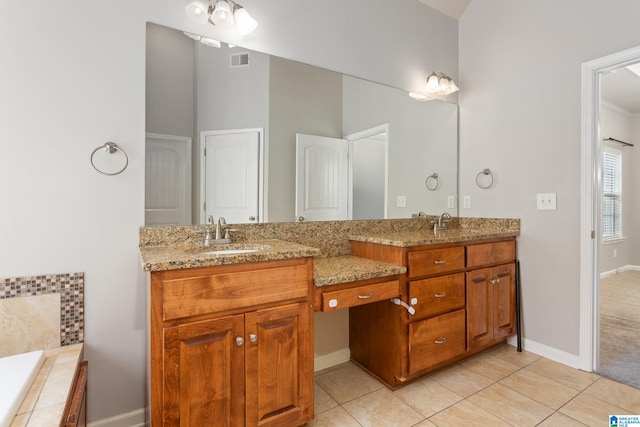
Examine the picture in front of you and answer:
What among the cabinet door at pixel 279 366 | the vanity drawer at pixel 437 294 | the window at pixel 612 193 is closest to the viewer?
the cabinet door at pixel 279 366

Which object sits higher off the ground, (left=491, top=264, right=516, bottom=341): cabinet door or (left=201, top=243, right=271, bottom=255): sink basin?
(left=201, top=243, right=271, bottom=255): sink basin

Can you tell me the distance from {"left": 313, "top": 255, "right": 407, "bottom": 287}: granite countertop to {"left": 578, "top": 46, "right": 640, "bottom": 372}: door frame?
1331 millimetres

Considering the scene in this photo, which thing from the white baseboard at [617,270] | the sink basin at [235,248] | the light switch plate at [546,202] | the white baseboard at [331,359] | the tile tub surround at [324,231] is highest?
the light switch plate at [546,202]

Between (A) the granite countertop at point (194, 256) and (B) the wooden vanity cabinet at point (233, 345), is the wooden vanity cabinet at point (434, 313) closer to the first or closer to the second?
(B) the wooden vanity cabinet at point (233, 345)

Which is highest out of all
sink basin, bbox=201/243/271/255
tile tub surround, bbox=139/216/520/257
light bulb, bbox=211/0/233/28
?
light bulb, bbox=211/0/233/28

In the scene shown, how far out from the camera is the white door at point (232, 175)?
1819 millimetres

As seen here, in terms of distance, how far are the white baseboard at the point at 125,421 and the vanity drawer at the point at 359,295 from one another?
1.08m

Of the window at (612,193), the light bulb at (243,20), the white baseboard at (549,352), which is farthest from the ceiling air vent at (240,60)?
the window at (612,193)

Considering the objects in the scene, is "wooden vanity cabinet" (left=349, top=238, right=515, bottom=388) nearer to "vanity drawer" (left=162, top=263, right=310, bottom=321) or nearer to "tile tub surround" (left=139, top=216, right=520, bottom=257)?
"tile tub surround" (left=139, top=216, right=520, bottom=257)

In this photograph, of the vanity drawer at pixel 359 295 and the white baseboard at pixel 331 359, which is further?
the white baseboard at pixel 331 359

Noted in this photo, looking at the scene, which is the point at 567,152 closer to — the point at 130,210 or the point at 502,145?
the point at 502,145

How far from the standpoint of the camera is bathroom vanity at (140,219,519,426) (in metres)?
1.24

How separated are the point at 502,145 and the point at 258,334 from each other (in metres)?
2.39

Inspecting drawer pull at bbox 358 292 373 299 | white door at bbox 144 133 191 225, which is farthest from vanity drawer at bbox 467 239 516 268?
white door at bbox 144 133 191 225
